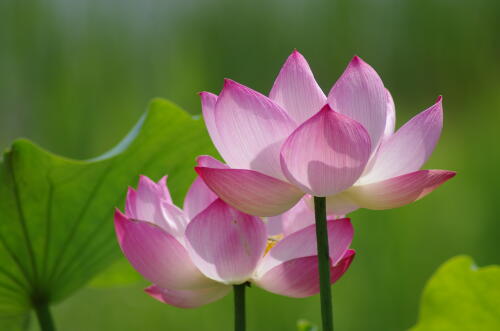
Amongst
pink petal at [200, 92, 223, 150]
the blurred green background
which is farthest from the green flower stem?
the blurred green background

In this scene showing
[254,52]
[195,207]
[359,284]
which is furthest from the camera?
[254,52]

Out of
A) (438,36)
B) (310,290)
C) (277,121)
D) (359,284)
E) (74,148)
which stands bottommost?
(359,284)

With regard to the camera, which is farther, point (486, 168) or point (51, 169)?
point (486, 168)

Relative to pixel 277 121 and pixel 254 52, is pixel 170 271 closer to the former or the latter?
pixel 277 121

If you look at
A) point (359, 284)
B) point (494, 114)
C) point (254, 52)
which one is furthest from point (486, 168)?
point (254, 52)

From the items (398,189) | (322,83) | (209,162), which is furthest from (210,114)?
(322,83)

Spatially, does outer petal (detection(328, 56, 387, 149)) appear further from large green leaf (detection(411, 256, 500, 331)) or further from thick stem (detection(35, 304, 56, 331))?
thick stem (detection(35, 304, 56, 331))

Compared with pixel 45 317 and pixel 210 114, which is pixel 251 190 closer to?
pixel 210 114
